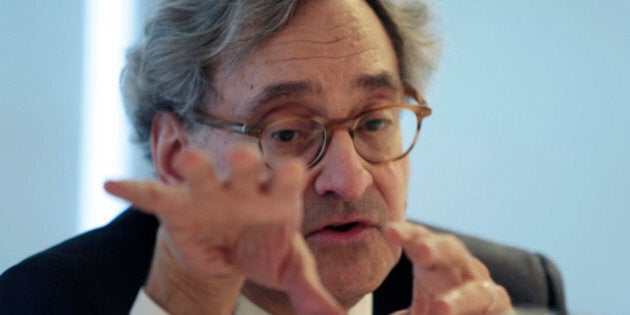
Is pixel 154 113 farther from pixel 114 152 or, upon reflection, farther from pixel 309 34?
pixel 114 152

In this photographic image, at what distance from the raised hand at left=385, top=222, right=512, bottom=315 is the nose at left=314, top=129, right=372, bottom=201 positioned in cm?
24

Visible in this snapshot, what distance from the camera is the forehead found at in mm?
1345

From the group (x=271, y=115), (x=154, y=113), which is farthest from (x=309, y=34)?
(x=154, y=113)

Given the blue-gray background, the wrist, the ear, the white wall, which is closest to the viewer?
the wrist

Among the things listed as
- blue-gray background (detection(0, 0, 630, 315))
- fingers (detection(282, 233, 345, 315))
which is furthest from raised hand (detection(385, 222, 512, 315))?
blue-gray background (detection(0, 0, 630, 315))

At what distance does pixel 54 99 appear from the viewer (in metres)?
2.12

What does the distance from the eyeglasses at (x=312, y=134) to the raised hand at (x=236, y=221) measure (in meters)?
0.47

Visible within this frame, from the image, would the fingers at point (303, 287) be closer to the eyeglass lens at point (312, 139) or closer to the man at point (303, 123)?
the man at point (303, 123)

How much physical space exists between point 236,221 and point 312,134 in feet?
1.85

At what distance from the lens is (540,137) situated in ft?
8.50

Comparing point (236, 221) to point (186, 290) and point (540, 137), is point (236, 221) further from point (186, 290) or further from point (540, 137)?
point (540, 137)

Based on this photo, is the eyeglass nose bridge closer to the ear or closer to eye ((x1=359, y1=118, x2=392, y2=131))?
eye ((x1=359, y1=118, x2=392, y2=131))

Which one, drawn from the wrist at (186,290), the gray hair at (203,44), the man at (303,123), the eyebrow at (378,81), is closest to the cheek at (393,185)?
the man at (303,123)

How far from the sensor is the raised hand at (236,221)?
76cm
